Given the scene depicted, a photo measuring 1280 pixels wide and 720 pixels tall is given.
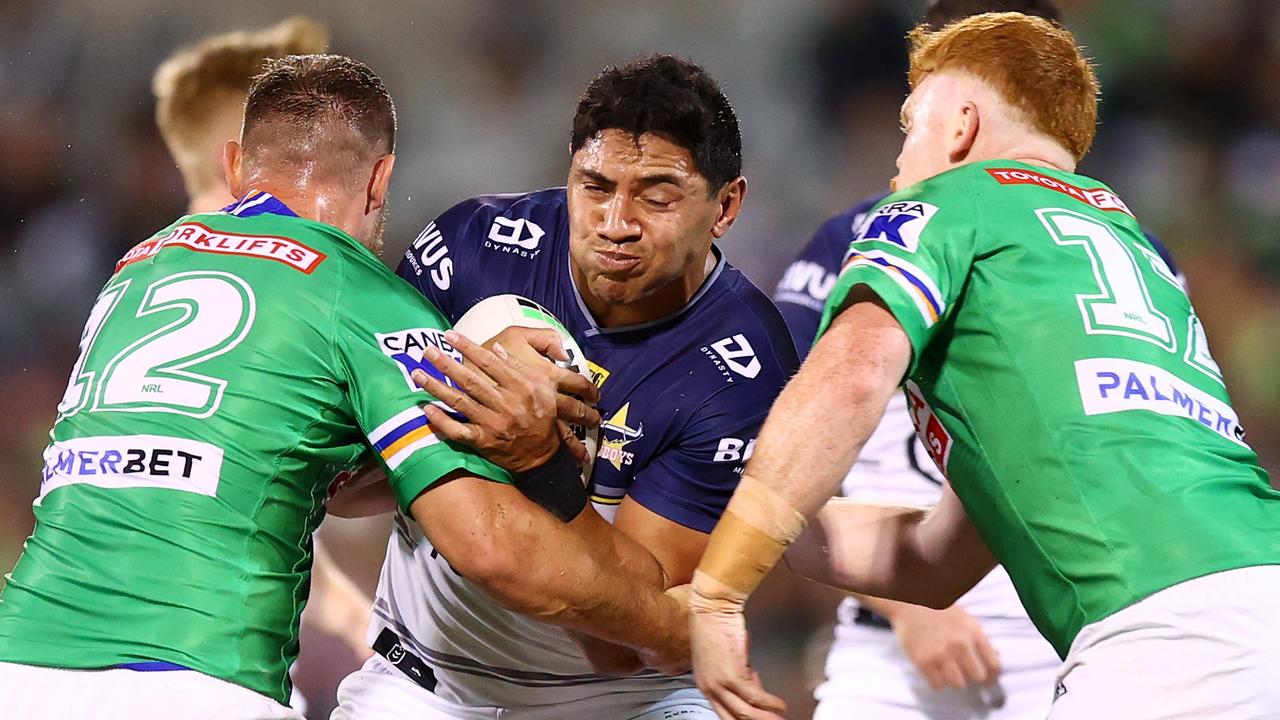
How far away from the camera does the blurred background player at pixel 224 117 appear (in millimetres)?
6016

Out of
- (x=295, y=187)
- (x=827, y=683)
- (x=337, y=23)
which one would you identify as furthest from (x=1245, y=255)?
(x=295, y=187)

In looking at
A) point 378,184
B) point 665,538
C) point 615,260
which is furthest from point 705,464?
point 378,184

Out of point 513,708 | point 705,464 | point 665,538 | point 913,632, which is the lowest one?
point 913,632

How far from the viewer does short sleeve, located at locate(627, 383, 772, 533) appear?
3.31 meters

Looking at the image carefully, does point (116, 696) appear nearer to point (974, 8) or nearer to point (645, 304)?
point (645, 304)

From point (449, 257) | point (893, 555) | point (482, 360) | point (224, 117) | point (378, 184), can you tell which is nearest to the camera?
point (482, 360)

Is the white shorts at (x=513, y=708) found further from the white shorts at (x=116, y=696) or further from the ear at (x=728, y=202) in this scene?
the ear at (x=728, y=202)

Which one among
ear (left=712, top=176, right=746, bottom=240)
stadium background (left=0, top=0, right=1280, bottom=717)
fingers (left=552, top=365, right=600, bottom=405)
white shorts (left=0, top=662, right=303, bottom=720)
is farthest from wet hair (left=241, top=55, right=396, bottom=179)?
stadium background (left=0, top=0, right=1280, bottom=717)

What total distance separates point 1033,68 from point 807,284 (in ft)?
6.26

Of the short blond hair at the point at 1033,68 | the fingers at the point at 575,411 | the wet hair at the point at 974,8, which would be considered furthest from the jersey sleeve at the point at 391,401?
the wet hair at the point at 974,8

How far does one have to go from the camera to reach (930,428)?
2549 millimetres

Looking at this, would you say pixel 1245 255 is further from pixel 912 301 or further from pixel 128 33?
pixel 128 33

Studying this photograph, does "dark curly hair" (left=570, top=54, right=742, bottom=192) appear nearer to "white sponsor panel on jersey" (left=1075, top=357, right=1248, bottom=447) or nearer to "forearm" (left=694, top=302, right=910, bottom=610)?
"forearm" (left=694, top=302, right=910, bottom=610)

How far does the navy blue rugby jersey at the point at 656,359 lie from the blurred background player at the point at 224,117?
2553 millimetres
